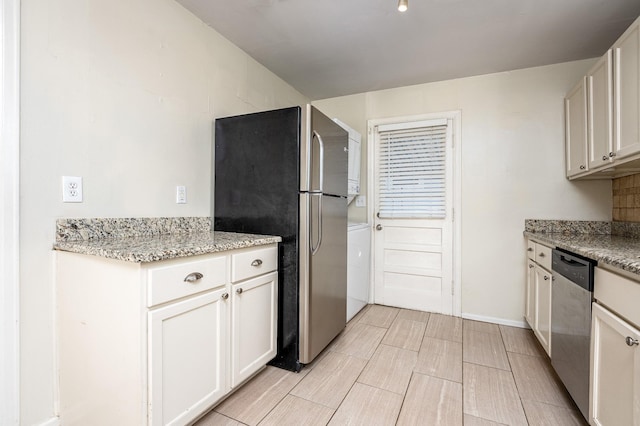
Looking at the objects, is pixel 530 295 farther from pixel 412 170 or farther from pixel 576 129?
pixel 412 170

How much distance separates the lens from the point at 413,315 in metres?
3.03

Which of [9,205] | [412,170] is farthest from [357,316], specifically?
[9,205]

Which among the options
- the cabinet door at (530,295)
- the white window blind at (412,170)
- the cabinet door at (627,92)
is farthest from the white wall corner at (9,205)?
the cabinet door at (530,295)

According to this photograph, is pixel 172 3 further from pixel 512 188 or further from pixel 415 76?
pixel 512 188

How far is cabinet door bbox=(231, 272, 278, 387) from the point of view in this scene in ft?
5.33

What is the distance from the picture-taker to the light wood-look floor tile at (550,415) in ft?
4.98

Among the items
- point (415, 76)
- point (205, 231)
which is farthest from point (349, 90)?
point (205, 231)

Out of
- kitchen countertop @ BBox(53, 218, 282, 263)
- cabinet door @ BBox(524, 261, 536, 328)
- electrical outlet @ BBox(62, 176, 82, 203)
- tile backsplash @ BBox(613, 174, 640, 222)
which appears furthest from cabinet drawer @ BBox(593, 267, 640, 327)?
electrical outlet @ BBox(62, 176, 82, 203)

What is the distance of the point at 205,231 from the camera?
2.15 m

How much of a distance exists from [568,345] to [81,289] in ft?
7.88

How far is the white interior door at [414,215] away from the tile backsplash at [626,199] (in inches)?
48.4

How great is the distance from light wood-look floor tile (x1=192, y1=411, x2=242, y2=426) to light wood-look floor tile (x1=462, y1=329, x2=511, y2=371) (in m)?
1.58

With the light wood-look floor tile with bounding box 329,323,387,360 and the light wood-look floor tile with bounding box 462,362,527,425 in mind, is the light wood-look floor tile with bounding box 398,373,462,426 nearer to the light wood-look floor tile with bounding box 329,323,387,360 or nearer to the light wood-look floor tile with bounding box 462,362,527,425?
the light wood-look floor tile with bounding box 462,362,527,425

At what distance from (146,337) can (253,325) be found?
0.66m
